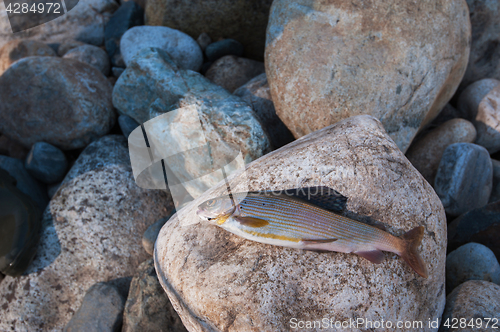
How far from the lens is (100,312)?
320cm

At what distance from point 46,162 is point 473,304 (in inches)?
194

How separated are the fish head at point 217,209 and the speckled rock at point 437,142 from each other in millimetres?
3020

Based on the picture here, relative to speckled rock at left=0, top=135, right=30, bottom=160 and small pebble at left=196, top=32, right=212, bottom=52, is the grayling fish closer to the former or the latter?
speckled rock at left=0, top=135, right=30, bottom=160

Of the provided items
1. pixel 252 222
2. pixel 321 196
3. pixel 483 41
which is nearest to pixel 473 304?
pixel 321 196

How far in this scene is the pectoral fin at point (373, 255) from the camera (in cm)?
229

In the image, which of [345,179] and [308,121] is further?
[308,121]

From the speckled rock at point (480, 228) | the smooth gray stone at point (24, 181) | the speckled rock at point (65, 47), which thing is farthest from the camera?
A: the speckled rock at point (65, 47)

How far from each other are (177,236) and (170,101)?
1860mm

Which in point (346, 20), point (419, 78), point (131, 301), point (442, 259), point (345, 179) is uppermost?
point (346, 20)

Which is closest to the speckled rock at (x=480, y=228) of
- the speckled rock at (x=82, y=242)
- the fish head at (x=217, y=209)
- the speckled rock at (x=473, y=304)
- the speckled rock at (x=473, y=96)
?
the speckled rock at (x=473, y=304)

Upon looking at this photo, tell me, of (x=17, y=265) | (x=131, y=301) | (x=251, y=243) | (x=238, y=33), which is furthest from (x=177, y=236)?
(x=238, y=33)

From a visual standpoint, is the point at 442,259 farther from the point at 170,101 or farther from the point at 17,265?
the point at 17,265

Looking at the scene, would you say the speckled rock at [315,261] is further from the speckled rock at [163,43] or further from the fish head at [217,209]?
the speckled rock at [163,43]

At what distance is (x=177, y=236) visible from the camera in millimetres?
2725
